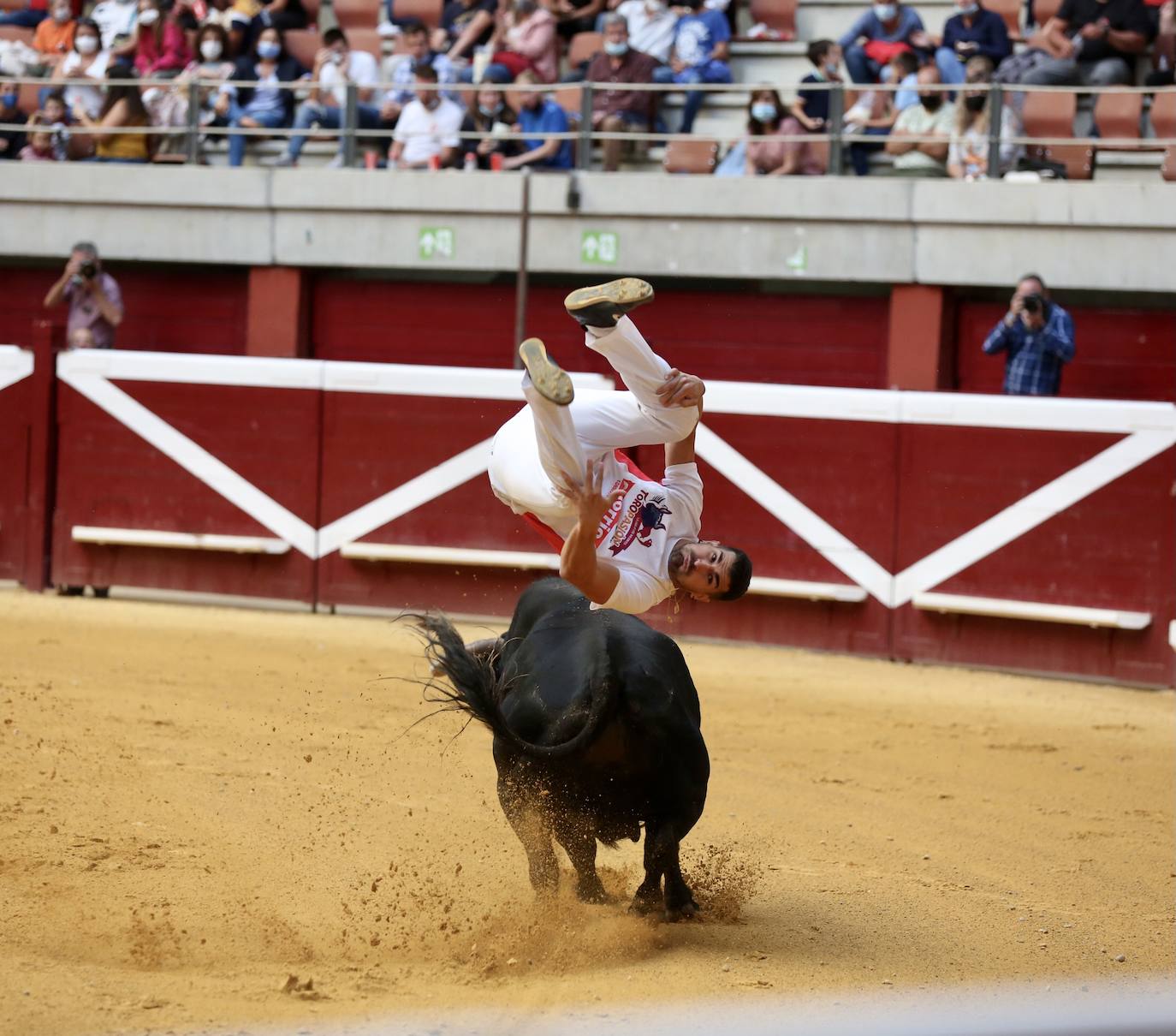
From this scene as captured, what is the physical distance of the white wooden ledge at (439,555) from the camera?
30.1ft

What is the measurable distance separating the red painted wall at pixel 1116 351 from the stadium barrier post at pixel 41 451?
6.04 m

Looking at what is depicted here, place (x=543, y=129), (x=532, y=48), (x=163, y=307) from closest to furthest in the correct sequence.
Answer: (x=543, y=129)
(x=532, y=48)
(x=163, y=307)

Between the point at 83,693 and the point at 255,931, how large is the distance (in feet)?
9.14

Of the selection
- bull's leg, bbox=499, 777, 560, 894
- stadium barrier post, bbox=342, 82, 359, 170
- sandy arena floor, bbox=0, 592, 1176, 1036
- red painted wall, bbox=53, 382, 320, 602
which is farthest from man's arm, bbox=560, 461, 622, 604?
stadium barrier post, bbox=342, 82, 359, 170

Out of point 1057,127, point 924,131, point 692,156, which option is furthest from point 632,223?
point 1057,127

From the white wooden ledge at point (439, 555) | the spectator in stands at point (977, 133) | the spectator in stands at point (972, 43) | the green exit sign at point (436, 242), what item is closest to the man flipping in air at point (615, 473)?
the white wooden ledge at point (439, 555)

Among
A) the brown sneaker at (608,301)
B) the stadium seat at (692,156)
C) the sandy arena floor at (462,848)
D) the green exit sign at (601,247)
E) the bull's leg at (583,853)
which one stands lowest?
the sandy arena floor at (462,848)

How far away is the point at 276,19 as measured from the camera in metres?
13.7

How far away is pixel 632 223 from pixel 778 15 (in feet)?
7.50

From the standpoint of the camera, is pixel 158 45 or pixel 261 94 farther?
pixel 158 45

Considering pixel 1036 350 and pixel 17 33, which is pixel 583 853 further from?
pixel 17 33

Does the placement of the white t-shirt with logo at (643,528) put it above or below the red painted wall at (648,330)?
below

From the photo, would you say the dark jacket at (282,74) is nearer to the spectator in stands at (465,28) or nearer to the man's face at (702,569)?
the spectator in stands at (465,28)

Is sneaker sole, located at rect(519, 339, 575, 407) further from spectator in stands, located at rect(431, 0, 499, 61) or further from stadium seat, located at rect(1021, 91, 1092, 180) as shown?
spectator in stands, located at rect(431, 0, 499, 61)
